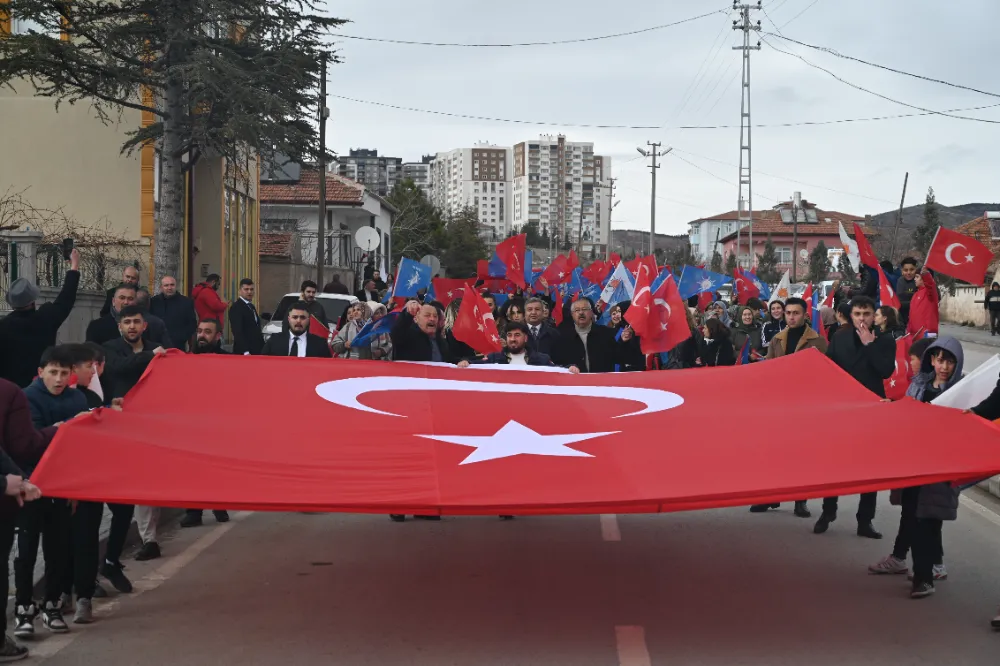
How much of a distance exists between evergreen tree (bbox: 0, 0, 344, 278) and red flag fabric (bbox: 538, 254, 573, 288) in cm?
560

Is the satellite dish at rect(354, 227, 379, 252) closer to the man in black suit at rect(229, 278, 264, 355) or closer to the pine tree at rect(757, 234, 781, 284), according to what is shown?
the man in black suit at rect(229, 278, 264, 355)

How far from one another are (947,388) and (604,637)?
3.13m

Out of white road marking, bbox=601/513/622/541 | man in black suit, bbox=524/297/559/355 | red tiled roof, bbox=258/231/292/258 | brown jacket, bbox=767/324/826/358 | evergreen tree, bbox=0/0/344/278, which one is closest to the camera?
white road marking, bbox=601/513/622/541

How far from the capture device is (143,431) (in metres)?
7.32

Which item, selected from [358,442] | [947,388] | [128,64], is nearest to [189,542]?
[358,442]

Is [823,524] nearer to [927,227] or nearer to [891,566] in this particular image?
[891,566]

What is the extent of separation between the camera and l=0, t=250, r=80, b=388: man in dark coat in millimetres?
9180

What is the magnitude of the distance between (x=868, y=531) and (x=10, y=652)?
683 cm

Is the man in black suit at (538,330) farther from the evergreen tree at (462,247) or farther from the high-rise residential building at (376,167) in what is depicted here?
the high-rise residential building at (376,167)

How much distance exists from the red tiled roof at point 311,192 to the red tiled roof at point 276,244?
16.2ft

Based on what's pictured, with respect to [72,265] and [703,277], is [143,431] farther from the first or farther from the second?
[703,277]

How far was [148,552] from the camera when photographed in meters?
9.07

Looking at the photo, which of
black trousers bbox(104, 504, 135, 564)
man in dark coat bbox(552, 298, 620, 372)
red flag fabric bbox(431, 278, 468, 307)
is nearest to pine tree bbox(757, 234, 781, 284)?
red flag fabric bbox(431, 278, 468, 307)

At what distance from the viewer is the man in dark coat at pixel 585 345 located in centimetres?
1209
